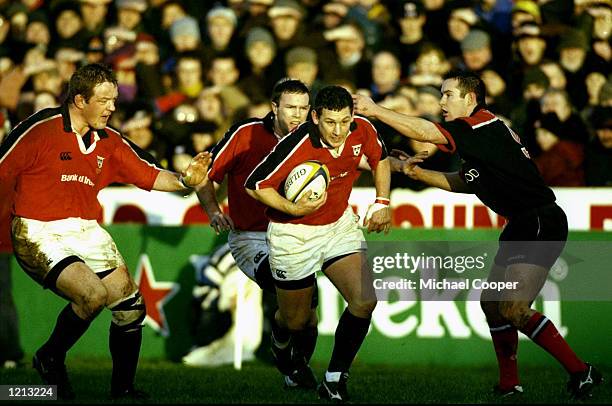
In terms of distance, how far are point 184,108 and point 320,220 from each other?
224 inches

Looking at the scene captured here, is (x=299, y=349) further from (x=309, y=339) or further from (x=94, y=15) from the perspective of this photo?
(x=94, y=15)

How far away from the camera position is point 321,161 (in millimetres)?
10352

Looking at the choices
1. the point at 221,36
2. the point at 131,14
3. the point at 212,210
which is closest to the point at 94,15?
the point at 131,14

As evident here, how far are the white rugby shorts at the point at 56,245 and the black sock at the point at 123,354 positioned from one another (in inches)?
21.6

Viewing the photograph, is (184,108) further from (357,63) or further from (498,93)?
(498,93)

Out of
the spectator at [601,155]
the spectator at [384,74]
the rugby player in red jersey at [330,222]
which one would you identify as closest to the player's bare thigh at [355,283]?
the rugby player in red jersey at [330,222]

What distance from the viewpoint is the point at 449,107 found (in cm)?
1057

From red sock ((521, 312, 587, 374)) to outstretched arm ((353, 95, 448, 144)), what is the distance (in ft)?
5.60

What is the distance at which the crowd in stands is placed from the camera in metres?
14.4

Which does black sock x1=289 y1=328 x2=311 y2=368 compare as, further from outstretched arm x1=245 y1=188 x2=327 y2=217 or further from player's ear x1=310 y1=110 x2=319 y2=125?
player's ear x1=310 y1=110 x2=319 y2=125

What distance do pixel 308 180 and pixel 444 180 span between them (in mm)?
1568

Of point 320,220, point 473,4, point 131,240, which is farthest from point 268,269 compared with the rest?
point 473,4

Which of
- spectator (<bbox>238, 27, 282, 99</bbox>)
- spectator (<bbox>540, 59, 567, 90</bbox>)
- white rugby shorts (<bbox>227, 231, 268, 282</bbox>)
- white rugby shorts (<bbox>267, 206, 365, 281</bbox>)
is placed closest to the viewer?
white rugby shorts (<bbox>267, 206, 365, 281</bbox>)

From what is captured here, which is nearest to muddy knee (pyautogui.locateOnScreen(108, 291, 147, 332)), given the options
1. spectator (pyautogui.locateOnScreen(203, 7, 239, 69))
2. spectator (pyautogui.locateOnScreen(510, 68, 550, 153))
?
spectator (pyautogui.locateOnScreen(510, 68, 550, 153))
